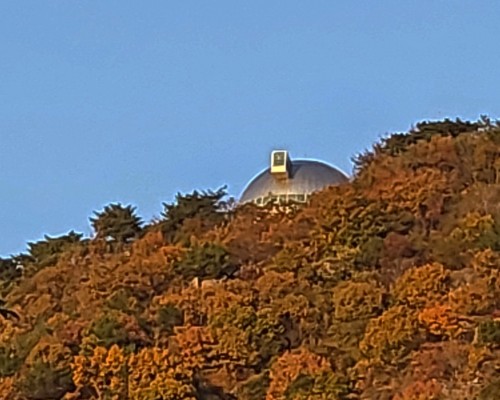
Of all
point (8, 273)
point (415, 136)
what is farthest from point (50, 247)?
point (415, 136)

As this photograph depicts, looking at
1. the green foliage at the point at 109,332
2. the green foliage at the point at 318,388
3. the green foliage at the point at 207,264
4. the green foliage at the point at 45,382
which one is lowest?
the green foliage at the point at 318,388

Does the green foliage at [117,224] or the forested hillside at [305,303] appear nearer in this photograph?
the forested hillside at [305,303]

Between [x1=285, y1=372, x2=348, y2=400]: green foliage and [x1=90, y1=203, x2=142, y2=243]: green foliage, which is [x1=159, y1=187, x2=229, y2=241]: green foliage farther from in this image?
[x1=285, y1=372, x2=348, y2=400]: green foliage

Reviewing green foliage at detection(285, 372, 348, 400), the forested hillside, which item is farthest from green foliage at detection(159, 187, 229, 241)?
green foliage at detection(285, 372, 348, 400)

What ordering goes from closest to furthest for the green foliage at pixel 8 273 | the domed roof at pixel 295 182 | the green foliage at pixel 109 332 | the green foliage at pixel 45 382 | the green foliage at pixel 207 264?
1. the green foliage at pixel 45 382
2. the green foliage at pixel 109 332
3. the green foliage at pixel 207 264
4. the green foliage at pixel 8 273
5. the domed roof at pixel 295 182

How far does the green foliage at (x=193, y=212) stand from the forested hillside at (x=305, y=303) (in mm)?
1384

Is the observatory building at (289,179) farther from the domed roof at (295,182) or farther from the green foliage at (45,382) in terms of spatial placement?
the green foliage at (45,382)

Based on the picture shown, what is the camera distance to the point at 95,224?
166ft

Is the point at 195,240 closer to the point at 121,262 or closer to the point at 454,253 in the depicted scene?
the point at 121,262

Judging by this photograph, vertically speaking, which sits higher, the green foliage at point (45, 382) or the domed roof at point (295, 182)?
the domed roof at point (295, 182)

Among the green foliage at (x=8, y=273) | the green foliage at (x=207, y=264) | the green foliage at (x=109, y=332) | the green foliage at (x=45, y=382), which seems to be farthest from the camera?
the green foliage at (x=8, y=273)

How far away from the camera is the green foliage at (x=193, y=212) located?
153ft

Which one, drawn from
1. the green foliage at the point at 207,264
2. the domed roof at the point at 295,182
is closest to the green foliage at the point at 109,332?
the green foliage at the point at 207,264

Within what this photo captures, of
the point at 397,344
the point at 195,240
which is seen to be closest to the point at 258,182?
the point at 195,240
